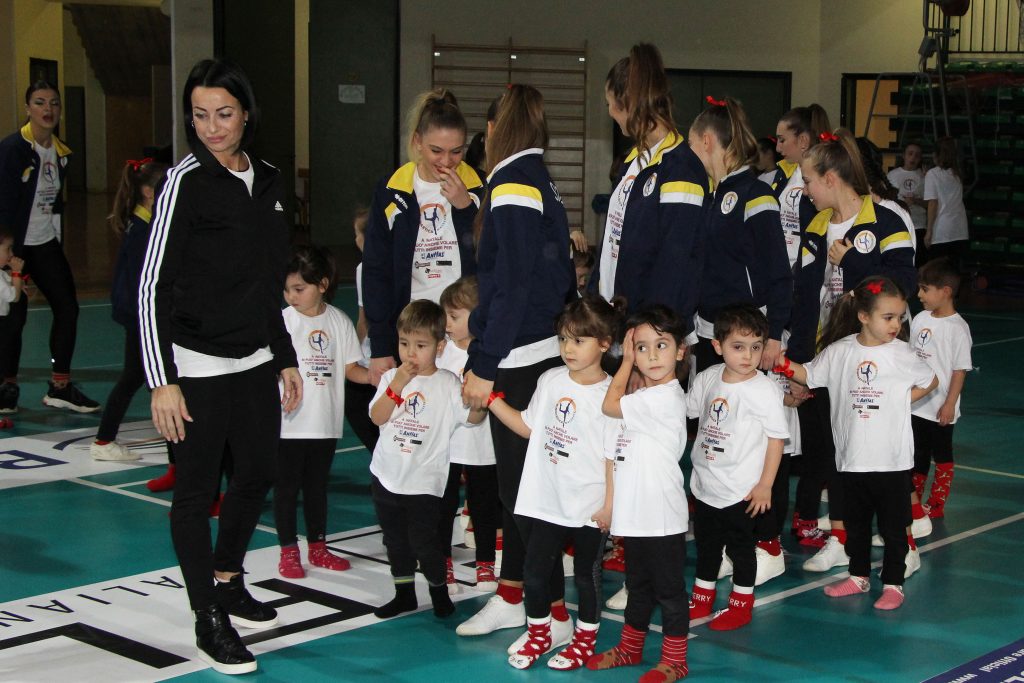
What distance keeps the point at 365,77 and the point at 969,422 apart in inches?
437

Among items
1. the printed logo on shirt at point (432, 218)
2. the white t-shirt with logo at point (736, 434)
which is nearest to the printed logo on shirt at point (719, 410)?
the white t-shirt with logo at point (736, 434)

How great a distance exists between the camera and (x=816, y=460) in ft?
16.5

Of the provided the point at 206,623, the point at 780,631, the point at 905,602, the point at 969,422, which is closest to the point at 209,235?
the point at 206,623

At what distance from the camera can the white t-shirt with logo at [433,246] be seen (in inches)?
177

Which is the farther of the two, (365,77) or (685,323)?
(365,77)

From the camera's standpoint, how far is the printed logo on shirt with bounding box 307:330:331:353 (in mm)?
4691

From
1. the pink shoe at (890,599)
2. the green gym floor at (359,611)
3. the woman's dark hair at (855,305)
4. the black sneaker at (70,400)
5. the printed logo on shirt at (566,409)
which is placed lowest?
the green gym floor at (359,611)

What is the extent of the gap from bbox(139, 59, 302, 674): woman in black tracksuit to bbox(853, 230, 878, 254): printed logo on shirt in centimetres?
228

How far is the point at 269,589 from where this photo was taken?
4.43 m

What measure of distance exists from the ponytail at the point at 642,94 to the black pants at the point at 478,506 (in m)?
1.29

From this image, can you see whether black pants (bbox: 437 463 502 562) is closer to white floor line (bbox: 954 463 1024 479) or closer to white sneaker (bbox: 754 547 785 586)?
white sneaker (bbox: 754 547 785 586)

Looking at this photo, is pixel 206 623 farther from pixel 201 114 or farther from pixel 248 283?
pixel 201 114

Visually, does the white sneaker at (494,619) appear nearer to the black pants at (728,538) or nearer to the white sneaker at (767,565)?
the black pants at (728,538)

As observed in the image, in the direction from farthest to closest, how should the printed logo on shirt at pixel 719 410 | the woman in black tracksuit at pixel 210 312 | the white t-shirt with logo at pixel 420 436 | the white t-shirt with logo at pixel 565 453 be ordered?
1. the white t-shirt with logo at pixel 420 436
2. the printed logo on shirt at pixel 719 410
3. the white t-shirt with logo at pixel 565 453
4. the woman in black tracksuit at pixel 210 312
